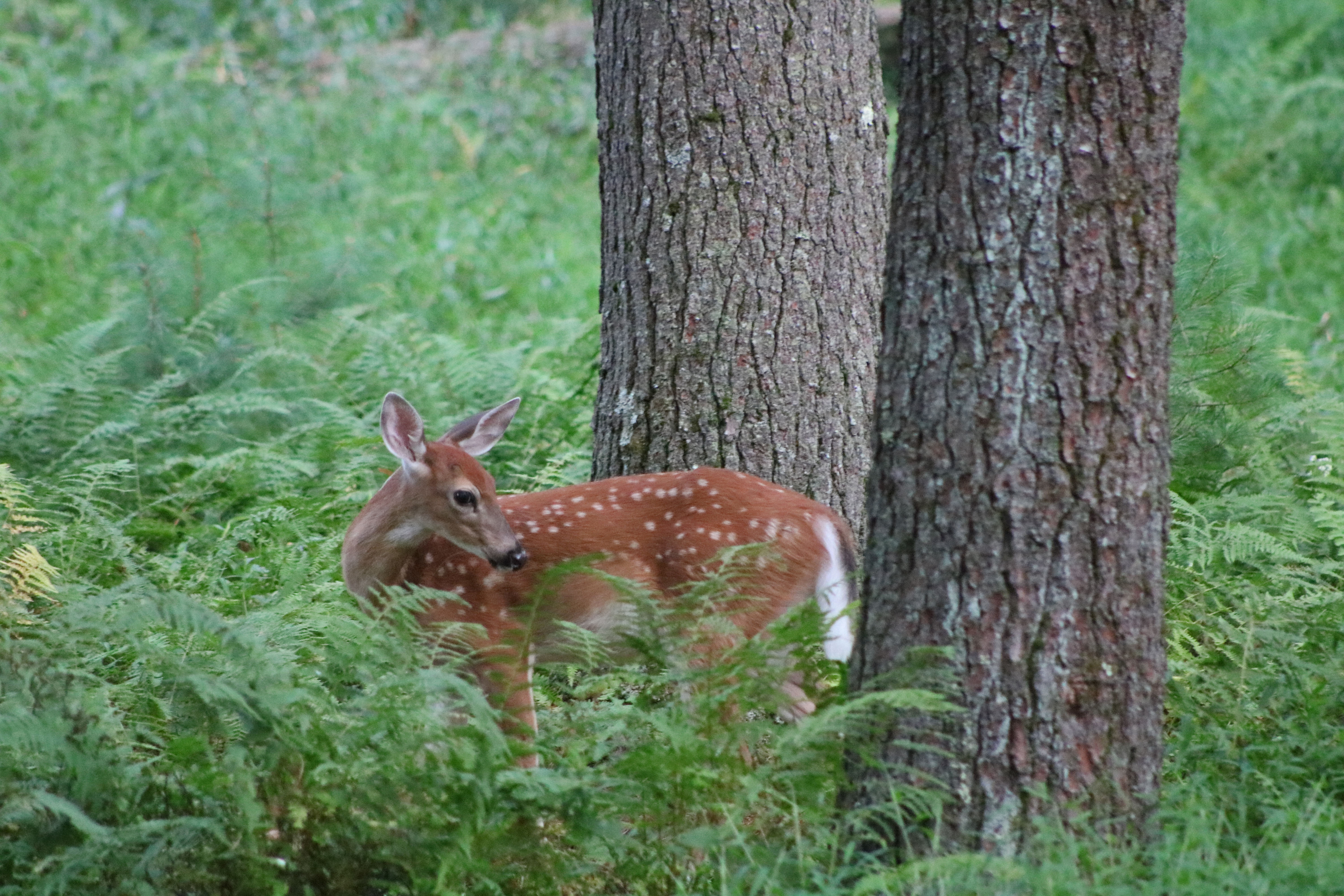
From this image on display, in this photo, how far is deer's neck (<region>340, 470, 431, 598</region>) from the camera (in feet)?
16.4

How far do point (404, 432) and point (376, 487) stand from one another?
1.32 meters

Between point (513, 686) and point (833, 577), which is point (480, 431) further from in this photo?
point (513, 686)

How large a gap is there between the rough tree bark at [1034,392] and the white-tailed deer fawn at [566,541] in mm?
1035

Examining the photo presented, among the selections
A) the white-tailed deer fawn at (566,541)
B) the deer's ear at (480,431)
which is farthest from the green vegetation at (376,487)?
the deer's ear at (480,431)

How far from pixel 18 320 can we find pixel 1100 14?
306 inches

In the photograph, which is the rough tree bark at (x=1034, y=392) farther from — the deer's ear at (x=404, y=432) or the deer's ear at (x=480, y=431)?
the deer's ear at (x=480, y=431)

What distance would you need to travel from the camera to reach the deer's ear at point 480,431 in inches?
211

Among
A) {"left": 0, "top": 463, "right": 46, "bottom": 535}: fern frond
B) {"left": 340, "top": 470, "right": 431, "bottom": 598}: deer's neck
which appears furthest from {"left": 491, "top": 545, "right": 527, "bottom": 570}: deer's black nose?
{"left": 0, "top": 463, "right": 46, "bottom": 535}: fern frond

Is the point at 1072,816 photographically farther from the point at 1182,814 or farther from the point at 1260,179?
the point at 1260,179

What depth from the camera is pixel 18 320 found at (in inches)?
360

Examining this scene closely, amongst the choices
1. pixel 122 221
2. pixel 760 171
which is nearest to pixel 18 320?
pixel 122 221

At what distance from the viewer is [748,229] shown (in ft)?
16.2

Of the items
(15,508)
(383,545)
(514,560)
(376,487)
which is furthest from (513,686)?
(376,487)

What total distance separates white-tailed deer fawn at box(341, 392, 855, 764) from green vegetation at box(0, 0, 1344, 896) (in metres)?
0.25
